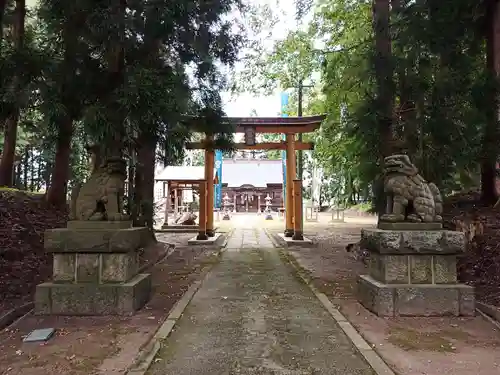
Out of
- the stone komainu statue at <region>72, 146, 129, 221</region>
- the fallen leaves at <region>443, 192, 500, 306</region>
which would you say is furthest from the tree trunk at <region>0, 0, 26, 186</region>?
the fallen leaves at <region>443, 192, 500, 306</region>

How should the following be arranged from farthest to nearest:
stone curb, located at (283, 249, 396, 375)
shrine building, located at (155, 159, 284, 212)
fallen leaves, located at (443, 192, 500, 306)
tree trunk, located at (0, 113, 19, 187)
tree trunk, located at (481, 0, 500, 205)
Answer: shrine building, located at (155, 159, 284, 212) → tree trunk, located at (0, 113, 19, 187) → tree trunk, located at (481, 0, 500, 205) → fallen leaves, located at (443, 192, 500, 306) → stone curb, located at (283, 249, 396, 375)

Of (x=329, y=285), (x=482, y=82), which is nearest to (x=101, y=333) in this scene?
(x=329, y=285)

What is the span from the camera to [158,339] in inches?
150

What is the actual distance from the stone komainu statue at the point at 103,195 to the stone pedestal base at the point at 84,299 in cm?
80

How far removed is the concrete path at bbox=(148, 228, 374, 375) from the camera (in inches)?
128

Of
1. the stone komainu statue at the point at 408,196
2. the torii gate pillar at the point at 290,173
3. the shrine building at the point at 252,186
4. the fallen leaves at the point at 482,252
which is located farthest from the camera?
the shrine building at the point at 252,186

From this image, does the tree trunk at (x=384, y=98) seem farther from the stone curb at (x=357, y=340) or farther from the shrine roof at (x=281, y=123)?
the shrine roof at (x=281, y=123)

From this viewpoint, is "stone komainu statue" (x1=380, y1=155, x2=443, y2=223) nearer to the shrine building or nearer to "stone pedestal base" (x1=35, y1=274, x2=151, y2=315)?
"stone pedestal base" (x1=35, y1=274, x2=151, y2=315)

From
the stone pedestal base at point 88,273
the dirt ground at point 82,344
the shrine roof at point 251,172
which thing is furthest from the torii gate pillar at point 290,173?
the shrine roof at point 251,172

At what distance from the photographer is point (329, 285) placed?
641 centimetres

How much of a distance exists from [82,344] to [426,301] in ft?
11.8

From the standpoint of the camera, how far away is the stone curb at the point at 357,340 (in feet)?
10.5

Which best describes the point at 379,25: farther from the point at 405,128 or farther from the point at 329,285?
the point at 329,285

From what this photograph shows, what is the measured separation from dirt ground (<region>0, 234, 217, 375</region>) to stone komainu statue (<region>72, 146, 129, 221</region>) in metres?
1.16
